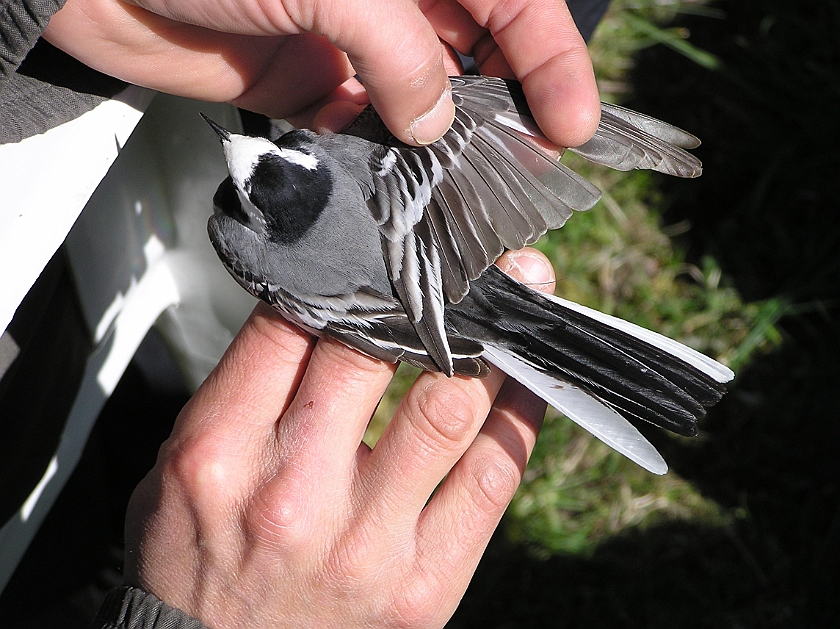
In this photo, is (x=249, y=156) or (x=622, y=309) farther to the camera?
(x=622, y=309)

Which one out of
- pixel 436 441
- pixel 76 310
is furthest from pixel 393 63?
pixel 76 310

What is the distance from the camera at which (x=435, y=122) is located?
1569mm

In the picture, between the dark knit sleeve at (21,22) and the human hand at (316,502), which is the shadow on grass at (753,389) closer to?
the human hand at (316,502)

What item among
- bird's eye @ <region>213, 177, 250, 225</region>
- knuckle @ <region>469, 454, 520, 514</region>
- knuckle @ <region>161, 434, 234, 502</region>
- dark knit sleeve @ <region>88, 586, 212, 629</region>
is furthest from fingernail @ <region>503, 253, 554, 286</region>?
dark knit sleeve @ <region>88, 586, 212, 629</region>

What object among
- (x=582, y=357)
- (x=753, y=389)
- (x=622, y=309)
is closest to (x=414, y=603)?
(x=582, y=357)

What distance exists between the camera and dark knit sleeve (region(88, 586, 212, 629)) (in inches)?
57.6

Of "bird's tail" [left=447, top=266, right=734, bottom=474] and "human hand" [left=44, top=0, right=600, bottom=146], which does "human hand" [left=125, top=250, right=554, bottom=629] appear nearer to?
"bird's tail" [left=447, top=266, right=734, bottom=474]

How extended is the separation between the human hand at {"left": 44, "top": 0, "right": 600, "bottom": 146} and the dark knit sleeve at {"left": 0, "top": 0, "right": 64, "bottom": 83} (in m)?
0.17

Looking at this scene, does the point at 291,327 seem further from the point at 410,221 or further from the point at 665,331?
the point at 665,331

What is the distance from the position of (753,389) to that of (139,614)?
2345 mm

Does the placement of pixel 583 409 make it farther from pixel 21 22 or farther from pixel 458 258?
pixel 21 22

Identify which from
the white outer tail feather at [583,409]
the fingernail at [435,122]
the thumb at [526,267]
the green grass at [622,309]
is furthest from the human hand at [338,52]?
the green grass at [622,309]

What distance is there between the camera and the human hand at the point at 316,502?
150 cm

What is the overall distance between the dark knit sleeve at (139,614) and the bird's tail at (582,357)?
2.47ft
